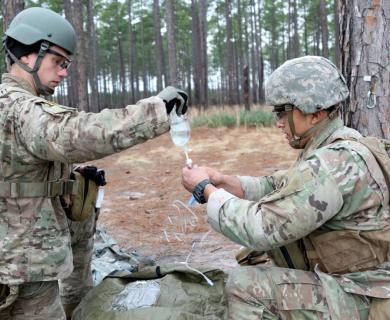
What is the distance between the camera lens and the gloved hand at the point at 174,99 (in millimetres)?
2283

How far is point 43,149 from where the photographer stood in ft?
7.27

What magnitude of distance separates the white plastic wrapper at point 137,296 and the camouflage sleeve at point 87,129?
3.40ft

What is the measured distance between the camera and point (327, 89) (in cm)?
236

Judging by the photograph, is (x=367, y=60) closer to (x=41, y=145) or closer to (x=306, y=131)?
(x=306, y=131)

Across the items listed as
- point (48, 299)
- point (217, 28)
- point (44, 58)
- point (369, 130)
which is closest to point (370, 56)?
point (369, 130)

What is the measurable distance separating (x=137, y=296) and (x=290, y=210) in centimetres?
122

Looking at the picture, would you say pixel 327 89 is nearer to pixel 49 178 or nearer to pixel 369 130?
pixel 369 130

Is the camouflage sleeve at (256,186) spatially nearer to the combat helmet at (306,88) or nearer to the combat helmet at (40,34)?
the combat helmet at (306,88)

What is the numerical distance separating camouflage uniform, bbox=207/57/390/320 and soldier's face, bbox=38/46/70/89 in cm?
109

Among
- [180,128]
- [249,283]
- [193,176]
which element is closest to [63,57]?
[180,128]

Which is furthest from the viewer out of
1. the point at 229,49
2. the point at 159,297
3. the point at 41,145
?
the point at 229,49

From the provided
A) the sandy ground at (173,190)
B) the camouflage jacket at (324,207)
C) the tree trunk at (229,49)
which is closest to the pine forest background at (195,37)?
the tree trunk at (229,49)

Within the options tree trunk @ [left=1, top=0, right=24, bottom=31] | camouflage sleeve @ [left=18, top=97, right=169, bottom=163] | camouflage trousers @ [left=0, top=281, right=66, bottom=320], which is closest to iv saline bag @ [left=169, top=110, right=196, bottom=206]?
camouflage sleeve @ [left=18, top=97, right=169, bottom=163]

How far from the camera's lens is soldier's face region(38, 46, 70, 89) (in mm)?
2559
